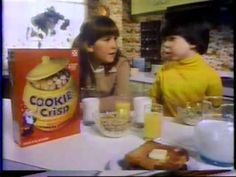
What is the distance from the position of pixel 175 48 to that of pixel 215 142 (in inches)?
12.4

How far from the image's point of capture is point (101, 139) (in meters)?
1.07

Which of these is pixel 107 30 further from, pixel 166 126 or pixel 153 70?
pixel 166 126

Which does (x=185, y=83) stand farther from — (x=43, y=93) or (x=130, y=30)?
(x=43, y=93)

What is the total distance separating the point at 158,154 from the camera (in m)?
1.01

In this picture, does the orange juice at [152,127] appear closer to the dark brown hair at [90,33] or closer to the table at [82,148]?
the table at [82,148]

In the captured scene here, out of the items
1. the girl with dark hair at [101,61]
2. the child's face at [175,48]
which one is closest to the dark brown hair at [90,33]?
the girl with dark hair at [101,61]

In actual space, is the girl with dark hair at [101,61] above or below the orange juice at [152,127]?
above

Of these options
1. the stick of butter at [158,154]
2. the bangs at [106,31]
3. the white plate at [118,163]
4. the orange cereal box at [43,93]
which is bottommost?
the white plate at [118,163]

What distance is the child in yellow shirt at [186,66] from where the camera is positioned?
1045mm

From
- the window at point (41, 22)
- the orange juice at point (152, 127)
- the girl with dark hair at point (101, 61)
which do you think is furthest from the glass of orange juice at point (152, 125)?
the window at point (41, 22)

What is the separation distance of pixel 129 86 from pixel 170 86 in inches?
5.2

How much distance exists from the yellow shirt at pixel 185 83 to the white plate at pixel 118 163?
0.57ft

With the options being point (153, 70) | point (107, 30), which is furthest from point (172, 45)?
point (107, 30)

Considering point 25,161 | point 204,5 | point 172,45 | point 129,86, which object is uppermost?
point 204,5
